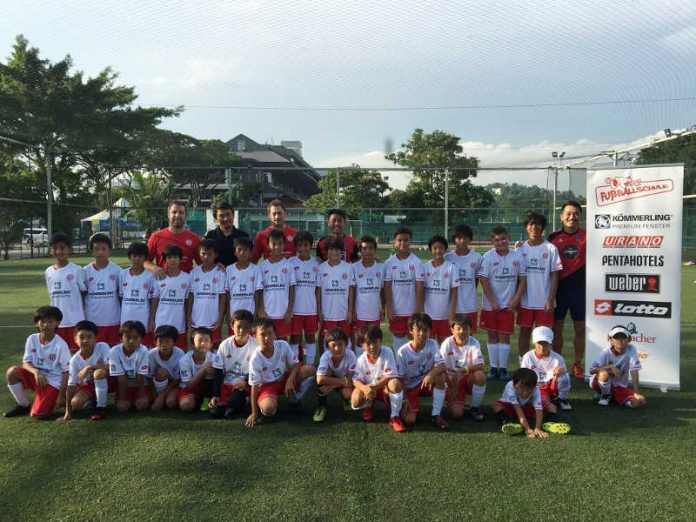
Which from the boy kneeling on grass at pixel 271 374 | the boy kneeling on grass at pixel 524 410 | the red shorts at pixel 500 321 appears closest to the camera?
the boy kneeling on grass at pixel 524 410

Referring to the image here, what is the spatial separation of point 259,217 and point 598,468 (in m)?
19.6

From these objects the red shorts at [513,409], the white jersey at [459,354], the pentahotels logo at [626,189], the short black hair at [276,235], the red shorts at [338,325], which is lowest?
the red shorts at [513,409]

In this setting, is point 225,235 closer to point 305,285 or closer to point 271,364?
point 305,285

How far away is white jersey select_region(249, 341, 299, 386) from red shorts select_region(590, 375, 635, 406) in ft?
8.06

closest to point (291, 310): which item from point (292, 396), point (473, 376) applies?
point (292, 396)

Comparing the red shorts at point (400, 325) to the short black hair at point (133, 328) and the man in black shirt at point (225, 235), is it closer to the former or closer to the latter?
the man in black shirt at point (225, 235)

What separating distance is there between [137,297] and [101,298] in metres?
0.34

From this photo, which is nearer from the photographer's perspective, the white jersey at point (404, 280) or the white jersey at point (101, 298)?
the white jersey at point (101, 298)

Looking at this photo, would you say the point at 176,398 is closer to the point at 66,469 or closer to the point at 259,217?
the point at 66,469

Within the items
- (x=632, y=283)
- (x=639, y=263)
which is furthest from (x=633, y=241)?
(x=632, y=283)

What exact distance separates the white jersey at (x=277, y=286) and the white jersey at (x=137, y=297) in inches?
39.2

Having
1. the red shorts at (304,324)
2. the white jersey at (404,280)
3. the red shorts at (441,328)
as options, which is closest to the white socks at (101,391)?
the red shorts at (304,324)

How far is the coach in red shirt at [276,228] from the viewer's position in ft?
15.8

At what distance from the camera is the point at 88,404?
156 inches
